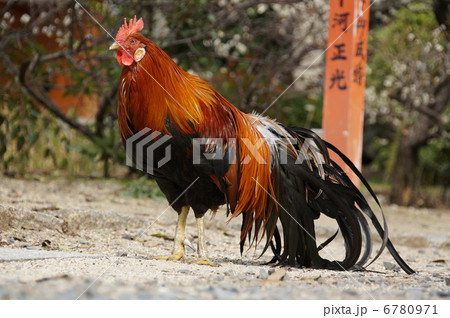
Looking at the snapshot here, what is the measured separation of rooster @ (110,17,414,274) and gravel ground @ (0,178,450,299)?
0.85ft

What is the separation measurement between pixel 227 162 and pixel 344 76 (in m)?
3.66

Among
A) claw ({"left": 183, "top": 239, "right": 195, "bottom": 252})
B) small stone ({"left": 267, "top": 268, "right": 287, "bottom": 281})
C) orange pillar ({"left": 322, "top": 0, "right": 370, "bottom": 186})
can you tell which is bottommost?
claw ({"left": 183, "top": 239, "right": 195, "bottom": 252})

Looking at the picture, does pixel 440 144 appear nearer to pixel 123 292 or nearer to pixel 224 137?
pixel 224 137

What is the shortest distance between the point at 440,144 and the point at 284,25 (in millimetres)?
6454

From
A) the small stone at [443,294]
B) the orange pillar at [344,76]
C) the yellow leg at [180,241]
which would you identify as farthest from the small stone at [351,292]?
the orange pillar at [344,76]

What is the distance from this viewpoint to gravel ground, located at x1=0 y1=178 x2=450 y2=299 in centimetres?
265

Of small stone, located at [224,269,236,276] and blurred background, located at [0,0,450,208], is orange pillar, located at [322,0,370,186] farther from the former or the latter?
small stone, located at [224,269,236,276]

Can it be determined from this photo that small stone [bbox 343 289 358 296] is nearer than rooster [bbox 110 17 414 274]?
Yes

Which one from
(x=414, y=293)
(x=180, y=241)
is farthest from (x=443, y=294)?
(x=180, y=241)

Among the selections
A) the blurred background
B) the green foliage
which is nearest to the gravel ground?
the blurred background

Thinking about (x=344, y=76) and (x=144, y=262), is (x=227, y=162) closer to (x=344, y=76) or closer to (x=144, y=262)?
(x=144, y=262)

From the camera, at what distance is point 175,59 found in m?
9.13
